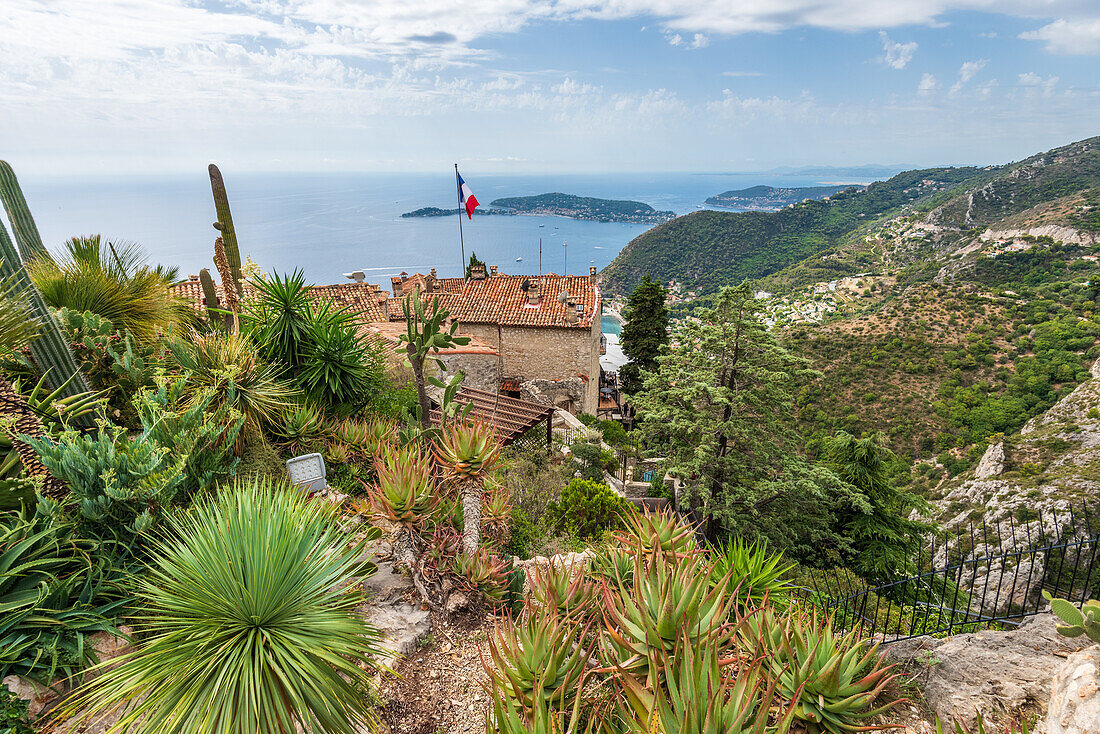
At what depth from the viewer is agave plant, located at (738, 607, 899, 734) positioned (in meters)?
2.60

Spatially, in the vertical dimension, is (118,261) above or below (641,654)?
above

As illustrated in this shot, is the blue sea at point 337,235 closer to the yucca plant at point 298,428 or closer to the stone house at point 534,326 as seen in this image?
the stone house at point 534,326

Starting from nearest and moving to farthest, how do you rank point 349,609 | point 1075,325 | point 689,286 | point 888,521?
point 349,609, point 888,521, point 1075,325, point 689,286

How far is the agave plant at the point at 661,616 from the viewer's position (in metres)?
2.73

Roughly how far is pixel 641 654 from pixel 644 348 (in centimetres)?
2610

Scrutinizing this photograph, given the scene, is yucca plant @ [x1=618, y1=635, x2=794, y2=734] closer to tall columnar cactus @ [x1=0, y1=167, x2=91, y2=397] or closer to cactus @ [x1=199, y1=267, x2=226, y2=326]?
tall columnar cactus @ [x1=0, y1=167, x2=91, y2=397]

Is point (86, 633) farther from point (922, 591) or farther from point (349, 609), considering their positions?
point (922, 591)

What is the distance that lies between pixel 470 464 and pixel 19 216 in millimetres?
7105

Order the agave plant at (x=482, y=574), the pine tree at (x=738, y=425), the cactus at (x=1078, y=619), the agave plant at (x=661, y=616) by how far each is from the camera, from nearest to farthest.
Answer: the agave plant at (x=661, y=616) < the cactus at (x=1078, y=619) < the agave plant at (x=482, y=574) < the pine tree at (x=738, y=425)

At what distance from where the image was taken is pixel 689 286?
242 ft

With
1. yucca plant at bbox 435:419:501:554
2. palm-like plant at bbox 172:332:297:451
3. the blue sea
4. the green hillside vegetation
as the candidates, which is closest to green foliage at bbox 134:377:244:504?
palm-like plant at bbox 172:332:297:451

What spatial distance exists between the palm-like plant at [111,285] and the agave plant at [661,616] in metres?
6.66

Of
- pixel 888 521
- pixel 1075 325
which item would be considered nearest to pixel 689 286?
pixel 1075 325

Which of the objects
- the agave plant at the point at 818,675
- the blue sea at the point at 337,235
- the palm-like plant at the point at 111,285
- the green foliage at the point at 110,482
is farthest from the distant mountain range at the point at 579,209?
the agave plant at the point at 818,675
